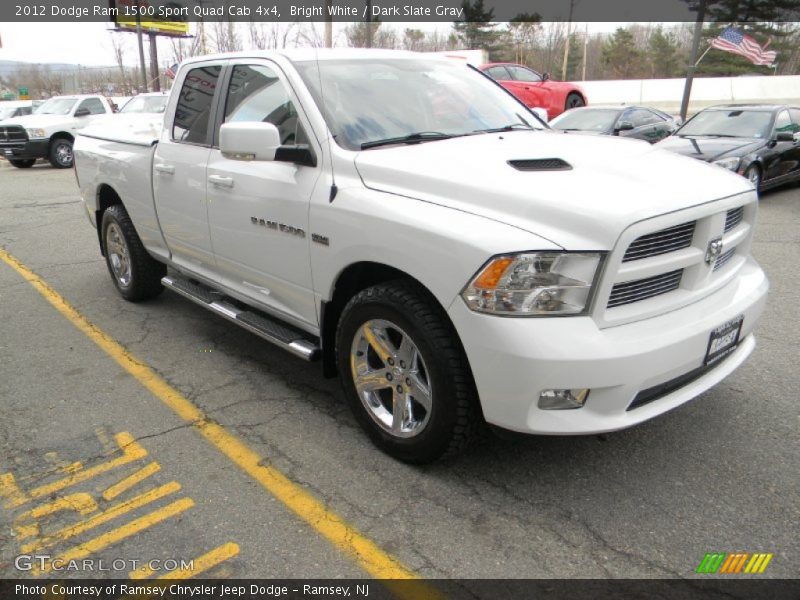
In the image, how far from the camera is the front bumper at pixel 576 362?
244 centimetres

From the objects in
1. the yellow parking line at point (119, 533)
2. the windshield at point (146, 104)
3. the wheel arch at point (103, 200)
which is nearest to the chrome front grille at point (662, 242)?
the yellow parking line at point (119, 533)

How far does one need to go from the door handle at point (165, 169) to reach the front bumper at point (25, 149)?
50.6 ft

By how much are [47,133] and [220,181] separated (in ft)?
53.9

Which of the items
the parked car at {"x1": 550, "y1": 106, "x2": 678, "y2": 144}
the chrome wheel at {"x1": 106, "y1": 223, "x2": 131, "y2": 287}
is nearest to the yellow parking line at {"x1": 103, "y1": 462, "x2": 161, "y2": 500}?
the chrome wheel at {"x1": 106, "y1": 223, "x2": 131, "y2": 287}

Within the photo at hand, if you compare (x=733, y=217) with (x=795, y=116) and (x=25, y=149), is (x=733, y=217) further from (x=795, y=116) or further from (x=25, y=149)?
(x=25, y=149)

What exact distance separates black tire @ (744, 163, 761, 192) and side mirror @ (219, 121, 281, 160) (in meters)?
8.57

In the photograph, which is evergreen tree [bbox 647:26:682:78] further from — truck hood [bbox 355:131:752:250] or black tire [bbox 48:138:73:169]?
truck hood [bbox 355:131:752:250]

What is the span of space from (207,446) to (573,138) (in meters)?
2.58

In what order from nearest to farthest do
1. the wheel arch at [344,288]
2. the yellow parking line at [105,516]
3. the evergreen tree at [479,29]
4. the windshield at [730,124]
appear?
1. the yellow parking line at [105,516]
2. the wheel arch at [344,288]
3. the windshield at [730,124]
4. the evergreen tree at [479,29]

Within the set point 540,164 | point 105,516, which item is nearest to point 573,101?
point 540,164

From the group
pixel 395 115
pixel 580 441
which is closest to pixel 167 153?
pixel 395 115

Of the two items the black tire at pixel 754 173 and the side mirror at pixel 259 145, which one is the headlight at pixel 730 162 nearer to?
the black tire at pixel 754 173

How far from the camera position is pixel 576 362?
2424mm

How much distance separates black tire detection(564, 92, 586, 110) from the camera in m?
17.3
